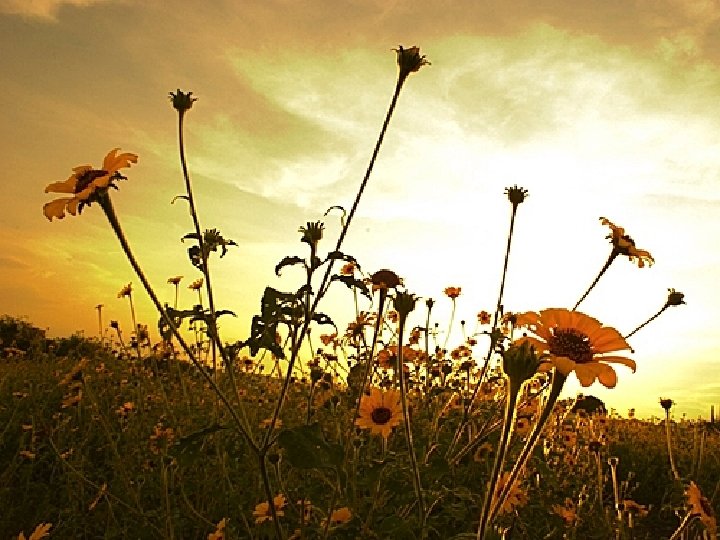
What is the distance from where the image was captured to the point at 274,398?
6.93 metres

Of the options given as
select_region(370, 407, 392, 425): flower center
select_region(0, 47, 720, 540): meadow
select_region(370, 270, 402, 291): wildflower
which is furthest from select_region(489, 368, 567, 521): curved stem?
select_region(370, 407, 392, 425): flower center

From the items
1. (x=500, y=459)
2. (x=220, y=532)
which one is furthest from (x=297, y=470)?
(x=500, y=459)

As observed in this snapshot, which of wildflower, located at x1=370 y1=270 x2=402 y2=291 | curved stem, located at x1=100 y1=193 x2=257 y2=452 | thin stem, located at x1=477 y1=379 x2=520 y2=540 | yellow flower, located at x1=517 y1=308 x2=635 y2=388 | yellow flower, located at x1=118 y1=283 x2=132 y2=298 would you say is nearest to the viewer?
thin stem, located at x1=477 y1=379 x2=520 y2=540

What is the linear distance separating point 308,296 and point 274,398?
4.98 metres

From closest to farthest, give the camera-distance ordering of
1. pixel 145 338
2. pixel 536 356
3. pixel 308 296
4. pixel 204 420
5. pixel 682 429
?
pixel 536 356, pixel 308 296, pixel 204 420, pixel 145 338, pixel 682 429

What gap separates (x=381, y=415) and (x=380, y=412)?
0.08 ft

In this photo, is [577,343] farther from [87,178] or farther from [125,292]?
[125,292]

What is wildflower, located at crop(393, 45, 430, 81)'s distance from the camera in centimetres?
226

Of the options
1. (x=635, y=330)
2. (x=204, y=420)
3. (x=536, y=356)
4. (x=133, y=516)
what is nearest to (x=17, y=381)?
(x=204, y=420)

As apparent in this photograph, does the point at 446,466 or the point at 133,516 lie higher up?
the point at 446,466

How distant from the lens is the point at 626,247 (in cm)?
272

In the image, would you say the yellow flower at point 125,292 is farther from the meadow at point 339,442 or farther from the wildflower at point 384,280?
the wildflower at point 384,280

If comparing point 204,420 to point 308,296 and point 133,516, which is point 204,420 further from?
point 308,296

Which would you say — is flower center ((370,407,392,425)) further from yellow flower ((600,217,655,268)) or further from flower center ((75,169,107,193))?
flower center ((75,169,107,193))
